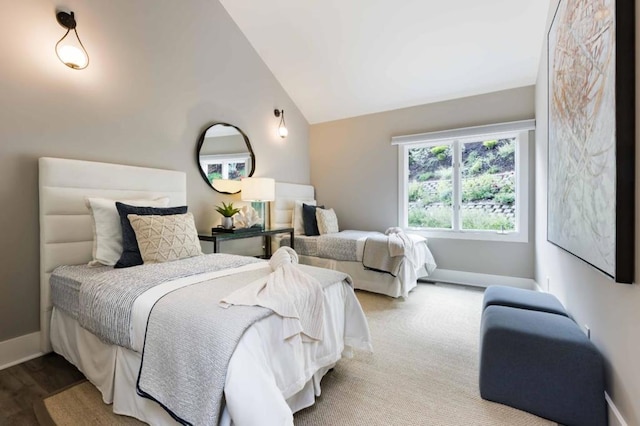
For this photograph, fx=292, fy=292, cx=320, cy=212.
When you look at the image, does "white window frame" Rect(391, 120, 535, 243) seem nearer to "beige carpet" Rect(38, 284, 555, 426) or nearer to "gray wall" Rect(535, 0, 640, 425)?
"gray wall" Rect(535, 0, 640, 425)

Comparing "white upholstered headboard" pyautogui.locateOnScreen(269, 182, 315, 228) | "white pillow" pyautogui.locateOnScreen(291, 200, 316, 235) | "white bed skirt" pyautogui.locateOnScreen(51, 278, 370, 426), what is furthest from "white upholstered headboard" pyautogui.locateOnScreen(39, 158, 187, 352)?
"white pillow" pyautogui.locateOnScreen(291, 200, 316, 235)

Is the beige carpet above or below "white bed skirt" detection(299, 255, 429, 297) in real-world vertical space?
below

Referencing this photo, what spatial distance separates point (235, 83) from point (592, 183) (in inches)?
141

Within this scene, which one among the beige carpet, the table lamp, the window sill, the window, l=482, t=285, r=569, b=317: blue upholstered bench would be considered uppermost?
the window

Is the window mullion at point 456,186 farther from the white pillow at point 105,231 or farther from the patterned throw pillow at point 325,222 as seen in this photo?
the white pillow at point 105,231

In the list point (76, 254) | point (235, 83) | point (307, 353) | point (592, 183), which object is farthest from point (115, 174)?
point (592, 183)

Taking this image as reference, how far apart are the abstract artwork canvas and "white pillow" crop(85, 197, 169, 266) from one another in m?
2.85

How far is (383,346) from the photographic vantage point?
2.25m

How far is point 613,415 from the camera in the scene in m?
1.30

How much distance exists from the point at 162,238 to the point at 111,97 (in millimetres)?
1370

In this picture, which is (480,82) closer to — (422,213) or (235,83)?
(422,213)

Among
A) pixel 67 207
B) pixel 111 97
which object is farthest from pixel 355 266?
pixel 111 97

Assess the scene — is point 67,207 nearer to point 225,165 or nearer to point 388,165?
point 225,165

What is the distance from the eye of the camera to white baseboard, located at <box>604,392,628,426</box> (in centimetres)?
122
